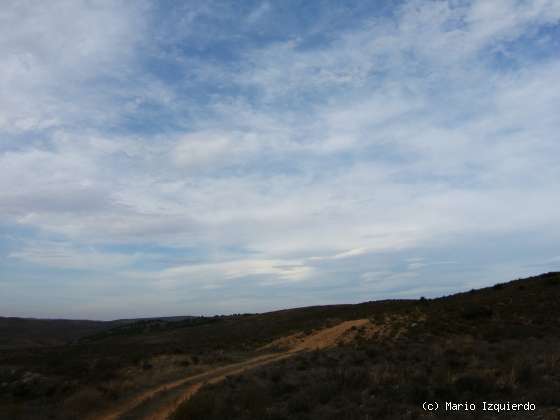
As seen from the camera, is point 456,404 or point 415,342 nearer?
point 456,404

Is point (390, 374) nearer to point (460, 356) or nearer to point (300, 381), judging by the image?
point (300, 381)

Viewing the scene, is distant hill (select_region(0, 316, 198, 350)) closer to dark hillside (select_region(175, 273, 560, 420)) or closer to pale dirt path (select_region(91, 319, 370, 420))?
pale dirt path (select_region(91, 319, 370, 420))

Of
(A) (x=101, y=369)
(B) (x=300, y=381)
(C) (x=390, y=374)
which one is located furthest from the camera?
(A) (x=101, y=369)

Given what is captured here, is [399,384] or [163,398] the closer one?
[399,384]

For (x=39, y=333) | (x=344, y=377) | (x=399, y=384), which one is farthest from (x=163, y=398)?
(x=39, y=333)

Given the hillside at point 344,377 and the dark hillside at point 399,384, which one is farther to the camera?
the hillside at point 344,377

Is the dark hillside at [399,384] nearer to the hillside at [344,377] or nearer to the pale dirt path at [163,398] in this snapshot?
the hillside at [344,377]

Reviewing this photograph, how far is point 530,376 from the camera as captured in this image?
12734mm


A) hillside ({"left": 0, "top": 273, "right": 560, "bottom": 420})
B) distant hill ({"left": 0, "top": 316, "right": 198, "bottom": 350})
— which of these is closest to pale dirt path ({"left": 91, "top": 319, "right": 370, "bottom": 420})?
hillside ({"left": 0, "top": 273, "right": 560, "bottom": 420})

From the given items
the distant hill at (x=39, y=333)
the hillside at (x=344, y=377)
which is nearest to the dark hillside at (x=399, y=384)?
the hillside at (x=344, y=377)

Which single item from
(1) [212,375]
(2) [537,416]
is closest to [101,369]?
(1) [212,375]

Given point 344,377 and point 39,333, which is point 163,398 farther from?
point 39,333

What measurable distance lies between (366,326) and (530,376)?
863 inches

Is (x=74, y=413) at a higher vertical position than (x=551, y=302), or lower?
lower
